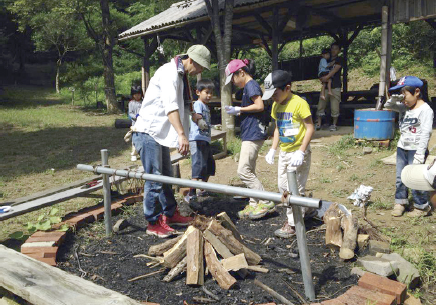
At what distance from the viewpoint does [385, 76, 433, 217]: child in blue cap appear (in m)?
3.89

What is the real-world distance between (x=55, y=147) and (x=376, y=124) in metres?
7.07

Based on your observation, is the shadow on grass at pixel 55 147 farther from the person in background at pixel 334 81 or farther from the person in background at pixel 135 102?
the person in background at pixel 334 81

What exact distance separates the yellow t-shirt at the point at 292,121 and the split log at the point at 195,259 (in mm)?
1255

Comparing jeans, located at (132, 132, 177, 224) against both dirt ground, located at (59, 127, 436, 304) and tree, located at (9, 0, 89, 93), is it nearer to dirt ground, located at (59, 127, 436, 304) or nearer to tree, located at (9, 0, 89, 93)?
dirt ground, located at (59, 127, 436, 304)

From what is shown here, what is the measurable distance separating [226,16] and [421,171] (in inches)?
278

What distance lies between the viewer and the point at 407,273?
2682 mm

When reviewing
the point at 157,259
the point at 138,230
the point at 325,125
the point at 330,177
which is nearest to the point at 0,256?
the point at 157,259

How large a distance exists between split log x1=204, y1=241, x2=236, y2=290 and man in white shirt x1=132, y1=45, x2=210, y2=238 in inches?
35.7

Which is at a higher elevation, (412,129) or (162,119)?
(162,119)

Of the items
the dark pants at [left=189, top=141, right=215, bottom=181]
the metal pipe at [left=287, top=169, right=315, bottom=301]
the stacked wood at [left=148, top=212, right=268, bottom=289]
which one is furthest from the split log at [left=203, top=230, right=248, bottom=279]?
the dark pants at [left=189, top=141, right=215, bottom=181]

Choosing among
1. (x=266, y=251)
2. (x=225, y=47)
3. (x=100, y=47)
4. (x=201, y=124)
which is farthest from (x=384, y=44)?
(x=100, y=47)

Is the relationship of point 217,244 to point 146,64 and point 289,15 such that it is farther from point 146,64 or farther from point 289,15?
point 146,64

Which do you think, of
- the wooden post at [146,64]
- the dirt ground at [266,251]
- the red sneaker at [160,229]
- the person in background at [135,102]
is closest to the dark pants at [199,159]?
the dirt ground at [266,251]

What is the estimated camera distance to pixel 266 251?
3.26 metres
